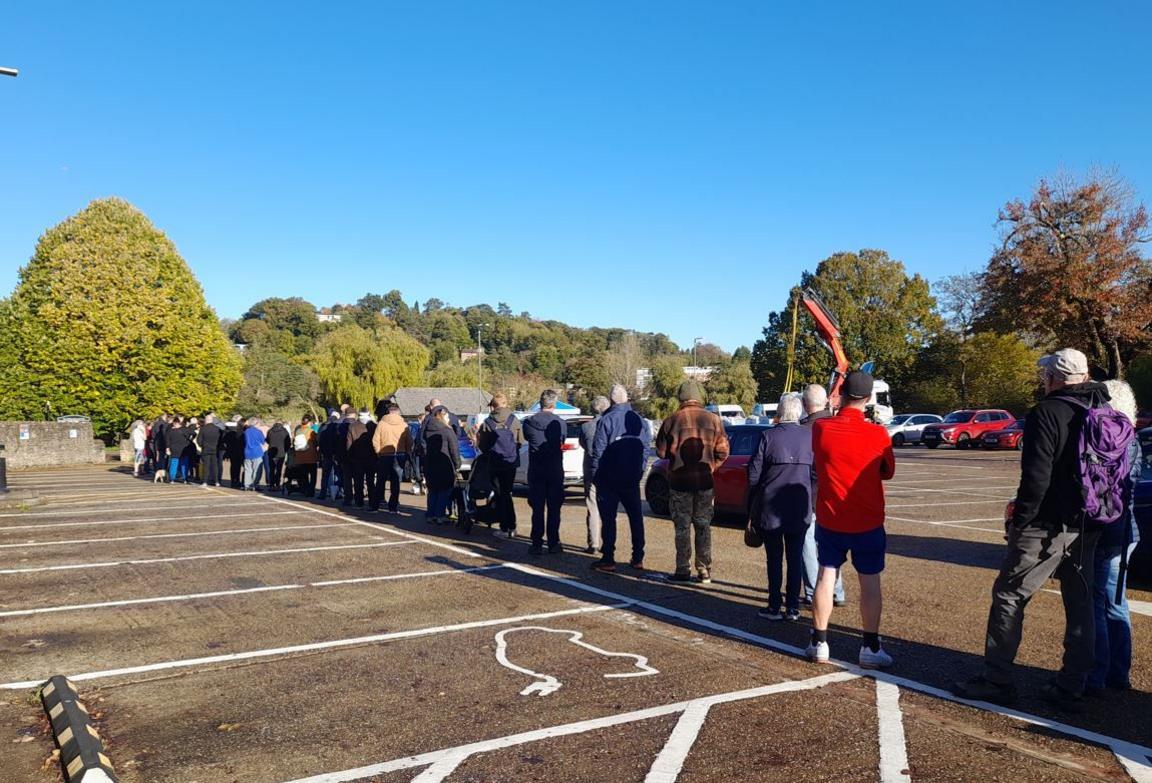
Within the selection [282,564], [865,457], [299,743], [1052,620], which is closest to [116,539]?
[282,564]

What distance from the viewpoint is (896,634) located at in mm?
6422

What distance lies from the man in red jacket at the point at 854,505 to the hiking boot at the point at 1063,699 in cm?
92

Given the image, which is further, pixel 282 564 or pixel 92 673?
pixel 282 564

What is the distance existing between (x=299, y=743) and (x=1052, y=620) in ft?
19.0

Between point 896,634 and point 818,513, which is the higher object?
point 818,513

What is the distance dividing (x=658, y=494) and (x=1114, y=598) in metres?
9.26

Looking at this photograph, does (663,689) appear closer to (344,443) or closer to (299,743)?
(299,743)

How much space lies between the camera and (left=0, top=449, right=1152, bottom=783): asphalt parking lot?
412cm

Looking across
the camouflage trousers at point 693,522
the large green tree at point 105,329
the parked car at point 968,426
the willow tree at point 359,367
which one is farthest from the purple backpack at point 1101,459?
the willow tree at point 359,367

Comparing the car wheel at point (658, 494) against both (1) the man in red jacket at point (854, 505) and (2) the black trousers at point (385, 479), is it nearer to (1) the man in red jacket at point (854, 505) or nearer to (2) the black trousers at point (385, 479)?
(2) the black trousers at point (385, 479)

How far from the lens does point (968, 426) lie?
Result: 38.8 metres

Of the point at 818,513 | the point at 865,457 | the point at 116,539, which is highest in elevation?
the point at 865,457

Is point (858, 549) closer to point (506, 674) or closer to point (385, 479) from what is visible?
point (506, 674)

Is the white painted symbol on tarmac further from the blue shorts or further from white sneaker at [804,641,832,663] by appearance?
the blue shorts
